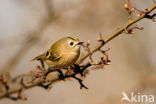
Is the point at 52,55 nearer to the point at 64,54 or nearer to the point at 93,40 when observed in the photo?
the point at 64,54

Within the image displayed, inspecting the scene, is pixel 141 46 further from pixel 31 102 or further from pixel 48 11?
pixel 31 102

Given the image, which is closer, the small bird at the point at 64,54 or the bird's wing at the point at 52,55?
the small bird at the point at 64,54

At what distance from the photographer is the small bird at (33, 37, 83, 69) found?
2.77 metres

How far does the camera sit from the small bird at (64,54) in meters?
2.77

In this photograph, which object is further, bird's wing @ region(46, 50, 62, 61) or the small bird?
bird's wing @ region(46, 50, 62, 61)

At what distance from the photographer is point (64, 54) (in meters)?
2.95

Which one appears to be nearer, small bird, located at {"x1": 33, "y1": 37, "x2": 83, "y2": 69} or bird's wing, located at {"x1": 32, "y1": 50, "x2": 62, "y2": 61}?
small bird, located at {"x1": 33, "y1": 37, "x2": 83, "y2": 69}

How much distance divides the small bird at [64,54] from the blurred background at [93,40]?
0.26 meters

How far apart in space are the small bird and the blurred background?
10.4 inches

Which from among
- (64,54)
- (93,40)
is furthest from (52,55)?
(93,40)

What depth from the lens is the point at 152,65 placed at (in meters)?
4.36

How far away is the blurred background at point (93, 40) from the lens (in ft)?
10.4

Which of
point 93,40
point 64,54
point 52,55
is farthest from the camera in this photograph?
point 93,40

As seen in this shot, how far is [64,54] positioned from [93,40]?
3914 millimetres
